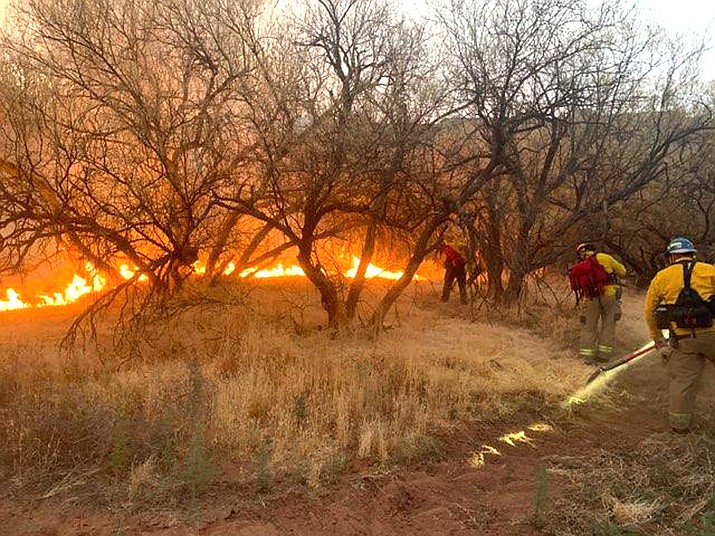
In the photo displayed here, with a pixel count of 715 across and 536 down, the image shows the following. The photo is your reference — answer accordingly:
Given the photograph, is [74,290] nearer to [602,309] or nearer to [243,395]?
[243,395]

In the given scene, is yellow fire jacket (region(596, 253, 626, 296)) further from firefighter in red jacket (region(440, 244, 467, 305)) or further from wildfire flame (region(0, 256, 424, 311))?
firefighter in red jacket (region(440, 244, 467, 305))

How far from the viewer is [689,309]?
641cm

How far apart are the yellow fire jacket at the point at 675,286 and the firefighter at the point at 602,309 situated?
2816mm

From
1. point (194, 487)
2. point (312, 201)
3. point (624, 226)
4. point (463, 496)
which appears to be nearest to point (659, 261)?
point (624, 226)

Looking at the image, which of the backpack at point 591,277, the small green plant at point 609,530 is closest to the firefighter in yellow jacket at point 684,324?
the small green plant at point 609,530

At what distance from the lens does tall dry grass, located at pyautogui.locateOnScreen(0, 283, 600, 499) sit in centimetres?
519

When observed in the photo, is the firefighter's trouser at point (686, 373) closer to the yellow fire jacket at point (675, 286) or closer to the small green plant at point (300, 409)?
the yellow fire jacket at point (675, 286)

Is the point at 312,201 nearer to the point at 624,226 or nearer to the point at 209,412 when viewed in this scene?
the point at 209,412

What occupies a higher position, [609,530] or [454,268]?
[454,268]

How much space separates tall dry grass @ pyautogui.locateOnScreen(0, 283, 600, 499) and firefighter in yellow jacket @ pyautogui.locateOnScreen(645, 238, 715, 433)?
4.75ft

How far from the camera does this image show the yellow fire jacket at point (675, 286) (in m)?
6.45

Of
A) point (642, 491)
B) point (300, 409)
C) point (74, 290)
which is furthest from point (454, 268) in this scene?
point (642, 491)

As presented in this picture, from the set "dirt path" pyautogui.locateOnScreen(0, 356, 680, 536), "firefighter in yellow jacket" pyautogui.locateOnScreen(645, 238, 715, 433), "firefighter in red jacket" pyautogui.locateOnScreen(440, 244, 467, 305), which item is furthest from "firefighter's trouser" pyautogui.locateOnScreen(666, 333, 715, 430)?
"firefighter in red jacket" pyautogui.locateOnScreen(440, 244, 467, 305)

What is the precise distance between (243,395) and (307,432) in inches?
40.0
